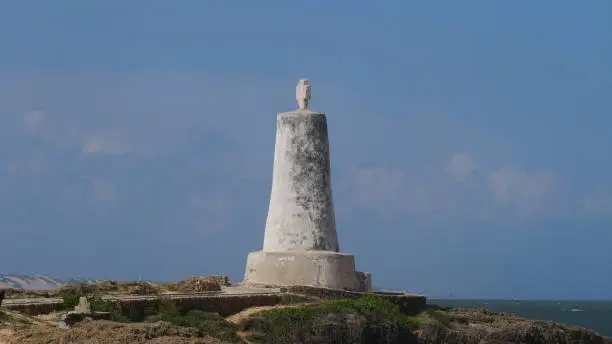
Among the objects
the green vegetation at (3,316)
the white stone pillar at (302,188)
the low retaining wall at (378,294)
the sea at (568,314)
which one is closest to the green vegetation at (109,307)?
the green vegetation at (3,316)

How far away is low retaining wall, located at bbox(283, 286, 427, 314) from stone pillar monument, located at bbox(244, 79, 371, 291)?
1.17 m

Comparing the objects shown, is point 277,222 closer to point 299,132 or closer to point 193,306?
point 299,132

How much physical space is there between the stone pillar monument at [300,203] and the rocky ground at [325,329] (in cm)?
341

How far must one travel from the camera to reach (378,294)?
36.0 meters

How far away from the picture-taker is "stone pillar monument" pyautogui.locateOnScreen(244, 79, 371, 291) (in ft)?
119

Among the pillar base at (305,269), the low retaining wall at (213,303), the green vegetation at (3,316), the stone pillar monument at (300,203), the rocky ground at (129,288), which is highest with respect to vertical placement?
the stone pillar monument at (300,203)

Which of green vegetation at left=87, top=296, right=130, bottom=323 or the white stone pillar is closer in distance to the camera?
green vegetation at left=87, top=296, right=130, bottom=323

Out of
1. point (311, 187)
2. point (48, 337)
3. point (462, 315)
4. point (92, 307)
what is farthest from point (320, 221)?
point (48, 337)

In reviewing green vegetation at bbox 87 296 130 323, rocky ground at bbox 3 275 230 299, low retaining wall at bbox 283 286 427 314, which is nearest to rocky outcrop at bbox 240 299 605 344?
low retaining wall at bbox 283 286 427 314

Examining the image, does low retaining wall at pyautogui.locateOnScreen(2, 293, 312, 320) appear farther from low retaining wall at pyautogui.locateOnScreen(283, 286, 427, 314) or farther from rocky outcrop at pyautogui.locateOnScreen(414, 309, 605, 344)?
rocky outcrop at pyautogui.locateOnScreen(414, 309, 605, 344)

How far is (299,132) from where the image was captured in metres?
36.6

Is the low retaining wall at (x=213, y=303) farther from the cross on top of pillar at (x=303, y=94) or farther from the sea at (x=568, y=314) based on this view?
the sea at (x=568, y=314)

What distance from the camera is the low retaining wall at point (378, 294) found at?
33750mm

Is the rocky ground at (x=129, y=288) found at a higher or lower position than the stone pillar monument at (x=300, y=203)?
lower
